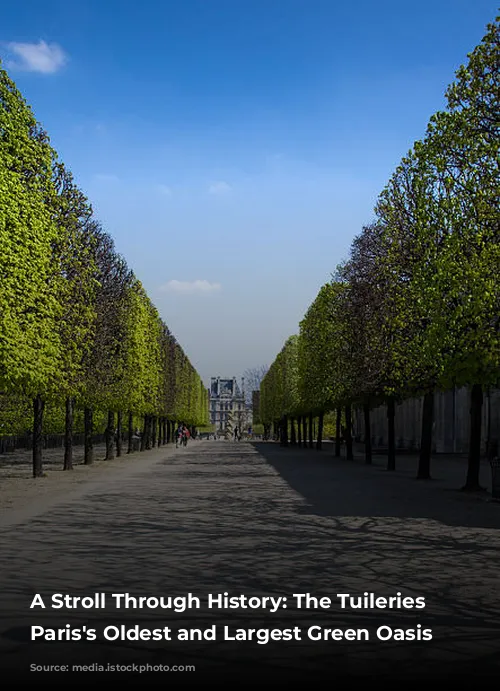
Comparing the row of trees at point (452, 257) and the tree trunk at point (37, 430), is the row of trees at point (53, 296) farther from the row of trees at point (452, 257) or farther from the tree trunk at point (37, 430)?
the row of trees at point (452, 257)

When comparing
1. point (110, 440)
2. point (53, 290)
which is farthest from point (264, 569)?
point (110, 440)

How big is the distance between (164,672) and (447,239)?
20.5 meters

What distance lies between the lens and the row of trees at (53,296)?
1072 inches

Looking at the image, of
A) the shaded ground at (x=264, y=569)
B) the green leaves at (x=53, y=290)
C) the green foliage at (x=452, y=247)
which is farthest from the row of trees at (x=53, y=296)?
the green foliage at (x=452, y=247)

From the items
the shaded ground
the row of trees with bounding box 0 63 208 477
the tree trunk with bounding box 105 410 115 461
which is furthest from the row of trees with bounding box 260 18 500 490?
the tree trunk with bounding box 105 410 115 461

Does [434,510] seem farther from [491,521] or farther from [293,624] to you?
[293,624]

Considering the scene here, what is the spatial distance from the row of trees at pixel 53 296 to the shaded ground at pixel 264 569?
5.44 meters

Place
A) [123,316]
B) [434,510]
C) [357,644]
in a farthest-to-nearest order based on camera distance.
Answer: [123,316] < [434,510] < [357,644]

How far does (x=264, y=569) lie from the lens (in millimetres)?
12797

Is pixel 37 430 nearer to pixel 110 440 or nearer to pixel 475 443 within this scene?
pixel 475 443

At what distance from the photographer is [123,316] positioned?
5012 cm

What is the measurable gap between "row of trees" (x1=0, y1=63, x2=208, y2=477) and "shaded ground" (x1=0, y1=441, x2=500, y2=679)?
17.8 feet

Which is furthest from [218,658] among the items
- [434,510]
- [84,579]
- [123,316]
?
[123,316]

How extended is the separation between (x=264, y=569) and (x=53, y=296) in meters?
20.9
